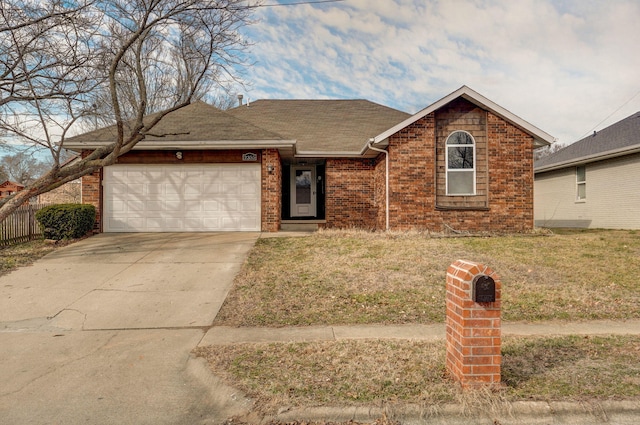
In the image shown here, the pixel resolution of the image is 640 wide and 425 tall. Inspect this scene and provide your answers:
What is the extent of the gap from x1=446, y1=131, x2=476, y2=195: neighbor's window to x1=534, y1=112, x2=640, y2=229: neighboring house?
6.39 m

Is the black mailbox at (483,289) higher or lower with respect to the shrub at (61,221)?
lower

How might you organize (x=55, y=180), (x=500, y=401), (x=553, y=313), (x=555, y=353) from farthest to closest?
(x=55, y=180) < (x=553, y=313) < (x=555, y=353) < (x=500, y=401)

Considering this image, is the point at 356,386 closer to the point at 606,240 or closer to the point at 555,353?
the point at 555,353

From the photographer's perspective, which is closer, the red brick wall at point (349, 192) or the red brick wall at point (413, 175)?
the red brick wall at point (413, 175)

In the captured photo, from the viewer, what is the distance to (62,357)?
4.31 m

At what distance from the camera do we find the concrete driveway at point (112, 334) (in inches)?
129

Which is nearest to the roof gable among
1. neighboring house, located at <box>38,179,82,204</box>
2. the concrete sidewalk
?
the concrete sidewalk

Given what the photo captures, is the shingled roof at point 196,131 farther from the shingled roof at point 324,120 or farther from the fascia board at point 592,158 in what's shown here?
the fascia board at point 592,158

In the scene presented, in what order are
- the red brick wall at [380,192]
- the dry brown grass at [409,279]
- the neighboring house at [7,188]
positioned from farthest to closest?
the neighboring house at [7,188], the red brick wall at [380,192], the dry brown grass at [409,279]

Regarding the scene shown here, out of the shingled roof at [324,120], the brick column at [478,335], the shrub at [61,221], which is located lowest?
the brick column at [478,335]

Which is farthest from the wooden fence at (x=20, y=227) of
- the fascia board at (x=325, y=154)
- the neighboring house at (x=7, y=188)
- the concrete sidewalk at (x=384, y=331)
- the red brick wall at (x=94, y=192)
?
the neighboring house at (x=7, y=188)

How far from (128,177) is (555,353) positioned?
12.0m

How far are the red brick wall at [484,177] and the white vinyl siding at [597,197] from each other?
5388 mm

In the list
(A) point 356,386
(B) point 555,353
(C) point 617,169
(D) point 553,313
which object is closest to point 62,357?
(A) point 356,386
